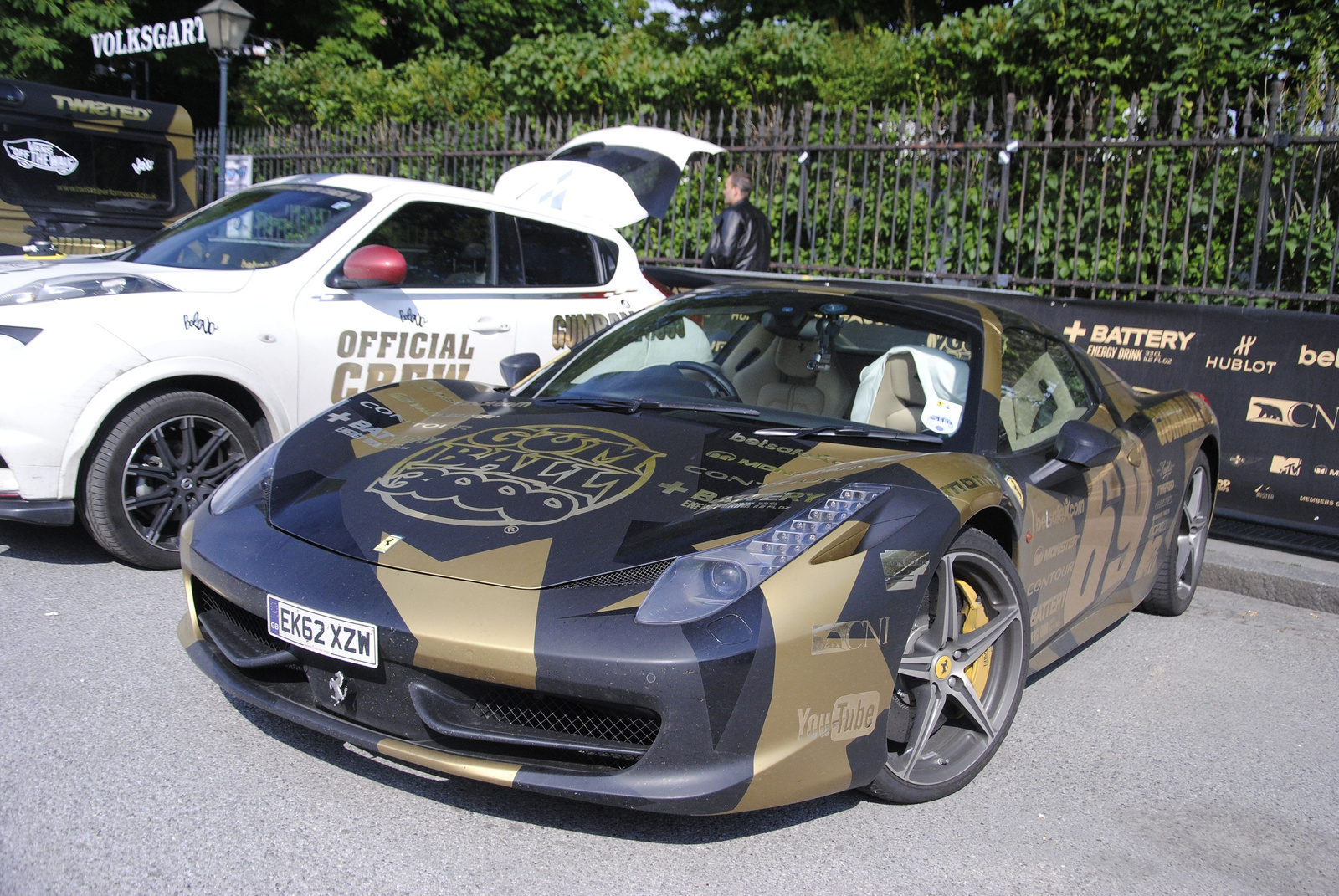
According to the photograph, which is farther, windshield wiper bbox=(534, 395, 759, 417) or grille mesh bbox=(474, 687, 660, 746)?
windshield wiper bbox=(534, 395, 759, 417)

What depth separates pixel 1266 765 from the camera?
3.41 meters

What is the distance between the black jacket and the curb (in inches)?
167

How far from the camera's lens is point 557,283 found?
6266 millimetres

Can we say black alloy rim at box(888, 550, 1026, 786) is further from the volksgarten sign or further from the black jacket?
the volksgarten sign

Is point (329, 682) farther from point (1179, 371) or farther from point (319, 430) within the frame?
point (1179, 371)

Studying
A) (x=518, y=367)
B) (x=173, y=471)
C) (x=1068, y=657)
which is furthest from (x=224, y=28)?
(x=1068, y=657)

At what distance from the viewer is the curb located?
5.34m

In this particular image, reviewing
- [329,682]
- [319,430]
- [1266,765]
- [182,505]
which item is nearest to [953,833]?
[1266,765]

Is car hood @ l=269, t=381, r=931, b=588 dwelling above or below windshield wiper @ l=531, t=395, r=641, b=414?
below

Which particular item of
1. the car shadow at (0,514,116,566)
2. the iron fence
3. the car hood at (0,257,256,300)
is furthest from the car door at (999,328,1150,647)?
the car shadow at (0,514,116,566)

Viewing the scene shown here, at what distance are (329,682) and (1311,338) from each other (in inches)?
211

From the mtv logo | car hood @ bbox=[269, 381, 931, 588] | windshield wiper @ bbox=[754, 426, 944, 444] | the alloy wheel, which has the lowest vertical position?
the alloy wheel

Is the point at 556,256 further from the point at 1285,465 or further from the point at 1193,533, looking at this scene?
the point at 1285,465

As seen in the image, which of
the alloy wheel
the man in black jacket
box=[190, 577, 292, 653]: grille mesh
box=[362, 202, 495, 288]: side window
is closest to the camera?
box=[190, 577, 292, 653]: grille mesh
